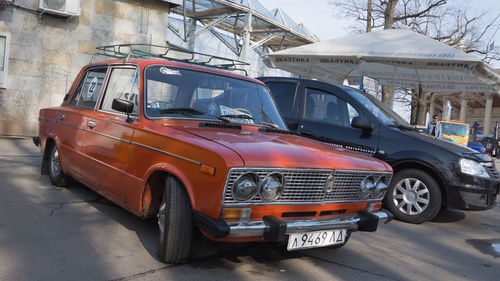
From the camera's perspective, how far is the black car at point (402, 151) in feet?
18.2

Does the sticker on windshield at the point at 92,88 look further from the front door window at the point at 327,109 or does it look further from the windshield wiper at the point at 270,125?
the front door window at the point at 327,109

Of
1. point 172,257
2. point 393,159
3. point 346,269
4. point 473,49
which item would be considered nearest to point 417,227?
point 393,159

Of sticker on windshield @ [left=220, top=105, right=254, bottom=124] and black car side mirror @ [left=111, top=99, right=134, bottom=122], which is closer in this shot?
black car side mirror @ [left=111, top=99, right=134, bottom=122]

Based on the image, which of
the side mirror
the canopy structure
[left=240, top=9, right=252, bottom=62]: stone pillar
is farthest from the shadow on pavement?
[left=240, top=9, right=252, bottom=62]: stone pillar

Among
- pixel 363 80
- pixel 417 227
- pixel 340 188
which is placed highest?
pixel 363 80

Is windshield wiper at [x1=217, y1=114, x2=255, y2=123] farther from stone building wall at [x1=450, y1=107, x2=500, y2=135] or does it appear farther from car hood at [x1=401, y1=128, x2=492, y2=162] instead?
stone building wall at [x1=450, y1=107, x2=500, y2=135]

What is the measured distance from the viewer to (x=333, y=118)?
21.0 feet

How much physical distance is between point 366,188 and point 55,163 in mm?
4153

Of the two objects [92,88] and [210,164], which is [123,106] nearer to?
[210,164]

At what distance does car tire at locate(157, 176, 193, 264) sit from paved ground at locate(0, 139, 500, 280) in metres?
0.15

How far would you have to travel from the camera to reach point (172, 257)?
3.23 meters

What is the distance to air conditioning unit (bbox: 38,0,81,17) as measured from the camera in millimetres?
10125

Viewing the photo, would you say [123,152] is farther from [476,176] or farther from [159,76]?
[476,176]

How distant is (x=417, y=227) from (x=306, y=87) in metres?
2.61
